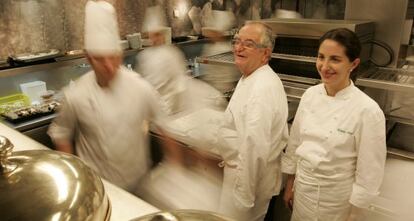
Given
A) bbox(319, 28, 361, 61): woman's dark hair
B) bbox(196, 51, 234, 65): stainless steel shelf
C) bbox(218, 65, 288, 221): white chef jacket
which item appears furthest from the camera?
bbox(196, 51, 234, 65): stainless steel shelf

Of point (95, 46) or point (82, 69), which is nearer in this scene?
point (95, 46)

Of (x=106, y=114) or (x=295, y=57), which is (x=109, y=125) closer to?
(x=106, y=114)

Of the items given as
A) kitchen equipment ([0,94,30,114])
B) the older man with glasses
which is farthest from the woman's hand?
kitchen equipment ([0,94,30,114])

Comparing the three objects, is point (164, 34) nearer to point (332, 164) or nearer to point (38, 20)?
point (38, 20)

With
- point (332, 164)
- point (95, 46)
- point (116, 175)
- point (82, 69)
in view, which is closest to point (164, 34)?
point (82, 69)

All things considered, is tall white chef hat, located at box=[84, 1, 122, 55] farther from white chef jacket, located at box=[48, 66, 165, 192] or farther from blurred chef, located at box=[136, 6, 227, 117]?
blurred chef, located at box=[136, 6, 227, 117]

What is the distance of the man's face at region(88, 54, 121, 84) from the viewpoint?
1841mm

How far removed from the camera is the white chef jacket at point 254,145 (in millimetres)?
2006

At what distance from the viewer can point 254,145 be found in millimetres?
2014

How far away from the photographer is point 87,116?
1.91 m

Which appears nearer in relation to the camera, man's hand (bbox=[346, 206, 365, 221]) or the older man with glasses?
man's hand (bbox=[346, 206, 365, 221])

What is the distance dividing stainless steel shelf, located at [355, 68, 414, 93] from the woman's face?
579mm

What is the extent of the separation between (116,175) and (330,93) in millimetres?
1298

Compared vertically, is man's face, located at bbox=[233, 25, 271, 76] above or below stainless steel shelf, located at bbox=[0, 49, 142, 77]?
above
